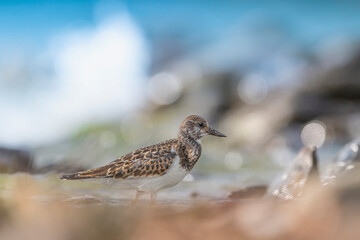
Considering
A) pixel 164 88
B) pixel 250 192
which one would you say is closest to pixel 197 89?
pixel 164 88

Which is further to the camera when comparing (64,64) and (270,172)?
(64,64)

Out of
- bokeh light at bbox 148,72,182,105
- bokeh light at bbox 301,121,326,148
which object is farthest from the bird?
bokeh light at bbox 148,72,182,105

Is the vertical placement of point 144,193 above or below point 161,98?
below

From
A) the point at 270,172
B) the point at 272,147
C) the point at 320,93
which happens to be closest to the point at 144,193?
the point at 270,172

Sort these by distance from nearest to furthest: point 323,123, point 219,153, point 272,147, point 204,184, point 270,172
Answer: point 204,184, point 270,172, point 219,153, point 272,147, point 323,123

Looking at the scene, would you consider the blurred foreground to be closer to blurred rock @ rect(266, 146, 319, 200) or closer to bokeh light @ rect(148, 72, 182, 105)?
blurred rock @ rect(266, 146, 319, 200)

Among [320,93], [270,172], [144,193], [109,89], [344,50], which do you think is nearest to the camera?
[144,193]

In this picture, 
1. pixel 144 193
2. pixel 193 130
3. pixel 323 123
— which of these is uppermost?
pixel 323 123

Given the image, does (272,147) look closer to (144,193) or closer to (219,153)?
(219,153)
